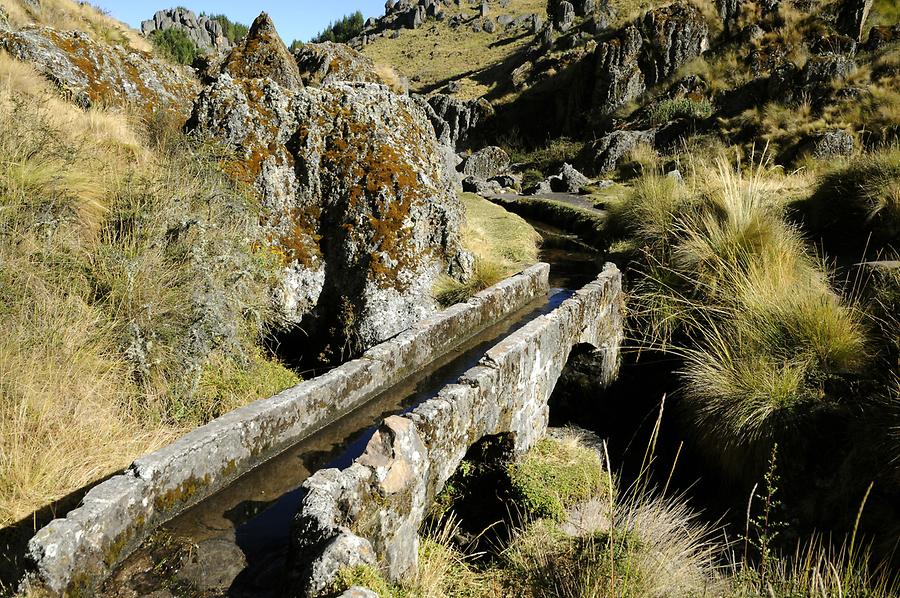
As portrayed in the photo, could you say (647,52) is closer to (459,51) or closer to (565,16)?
(565,16)

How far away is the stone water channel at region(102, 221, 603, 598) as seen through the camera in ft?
8.83

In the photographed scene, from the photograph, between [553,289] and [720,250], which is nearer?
[720,250]

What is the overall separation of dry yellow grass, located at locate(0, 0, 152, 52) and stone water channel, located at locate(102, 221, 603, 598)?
12378mm

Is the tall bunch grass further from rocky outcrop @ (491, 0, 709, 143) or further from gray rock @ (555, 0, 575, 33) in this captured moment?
gray rock @ (555, 0, 575, 33)

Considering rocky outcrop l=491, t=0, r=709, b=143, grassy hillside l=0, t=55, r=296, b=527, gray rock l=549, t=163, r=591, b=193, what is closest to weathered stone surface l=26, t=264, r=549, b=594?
grassy hillside l=0, t=55, r=296, b=527

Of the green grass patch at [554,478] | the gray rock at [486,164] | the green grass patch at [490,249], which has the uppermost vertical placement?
the gray rock at [486,164]

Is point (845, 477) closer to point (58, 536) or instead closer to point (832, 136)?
point (58, 536)

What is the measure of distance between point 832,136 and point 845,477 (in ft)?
47.4

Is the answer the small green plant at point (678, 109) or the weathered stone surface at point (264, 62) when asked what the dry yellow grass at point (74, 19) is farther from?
the small green plant at point (678, 109)

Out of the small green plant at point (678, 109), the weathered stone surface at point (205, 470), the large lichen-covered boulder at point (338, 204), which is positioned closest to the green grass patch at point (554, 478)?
the weathered stone surface at point (205, 470)

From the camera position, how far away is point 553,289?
8.64 metres

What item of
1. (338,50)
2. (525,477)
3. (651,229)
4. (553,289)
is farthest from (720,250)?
(338,50)

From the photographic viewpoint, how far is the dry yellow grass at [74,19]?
13406 millimetres

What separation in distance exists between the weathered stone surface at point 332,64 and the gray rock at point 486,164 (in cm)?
1212
